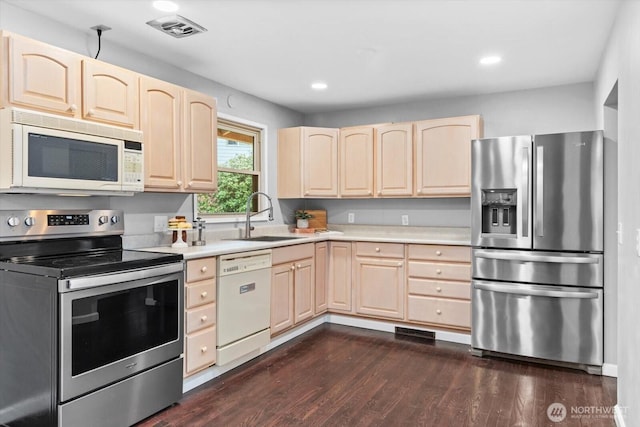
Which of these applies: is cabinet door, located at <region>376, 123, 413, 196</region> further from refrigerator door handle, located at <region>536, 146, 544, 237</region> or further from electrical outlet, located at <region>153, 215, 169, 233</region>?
electrical outlet, located at <region>153, 215, 169, 233</region>

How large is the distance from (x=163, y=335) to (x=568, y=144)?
3161 millimetres

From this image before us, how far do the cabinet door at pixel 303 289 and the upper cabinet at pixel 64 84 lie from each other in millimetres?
1958

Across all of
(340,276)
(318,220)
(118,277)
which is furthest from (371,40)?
(318,220)

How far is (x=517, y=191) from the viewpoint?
11.4 feet

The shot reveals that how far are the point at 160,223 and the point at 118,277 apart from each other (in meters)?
1.13

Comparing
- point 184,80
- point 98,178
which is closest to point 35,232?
point 98,178

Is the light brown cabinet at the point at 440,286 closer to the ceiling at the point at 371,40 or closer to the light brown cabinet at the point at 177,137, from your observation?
the ceiling at the point at 371,40

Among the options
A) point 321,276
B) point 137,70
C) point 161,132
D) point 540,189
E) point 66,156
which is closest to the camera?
point 66,156

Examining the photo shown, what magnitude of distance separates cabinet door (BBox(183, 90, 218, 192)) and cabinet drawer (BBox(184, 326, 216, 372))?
107 cm

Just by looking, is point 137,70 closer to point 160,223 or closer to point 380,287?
point 160,223

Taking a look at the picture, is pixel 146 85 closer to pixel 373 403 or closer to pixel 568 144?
pixel 373 403

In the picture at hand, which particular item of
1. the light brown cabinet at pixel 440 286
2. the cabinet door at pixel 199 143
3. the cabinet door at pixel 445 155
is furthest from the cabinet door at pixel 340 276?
the cabinet door at pixel 199 143

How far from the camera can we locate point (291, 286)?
13.0ft

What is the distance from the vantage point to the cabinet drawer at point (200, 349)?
2.85 m
